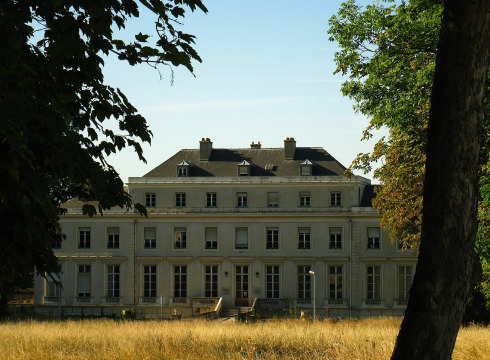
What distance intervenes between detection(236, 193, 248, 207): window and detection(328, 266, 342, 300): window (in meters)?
6.83

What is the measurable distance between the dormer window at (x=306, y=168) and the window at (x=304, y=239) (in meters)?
3.61

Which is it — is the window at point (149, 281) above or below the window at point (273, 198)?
below

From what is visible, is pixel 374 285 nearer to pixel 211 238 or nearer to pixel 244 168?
pixel 211 238

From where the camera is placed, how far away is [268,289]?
174ft

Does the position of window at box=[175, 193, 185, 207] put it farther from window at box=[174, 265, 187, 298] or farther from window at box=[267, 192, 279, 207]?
window at box=[267, 192, 279, 207]

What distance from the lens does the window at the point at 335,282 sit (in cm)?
5225

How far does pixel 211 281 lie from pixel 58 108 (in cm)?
4640

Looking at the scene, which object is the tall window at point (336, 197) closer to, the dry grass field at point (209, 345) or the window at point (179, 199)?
the window at point (179, 199)

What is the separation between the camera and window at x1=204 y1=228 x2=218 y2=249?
54031mm

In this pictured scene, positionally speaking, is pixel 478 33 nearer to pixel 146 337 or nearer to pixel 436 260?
pixel 436 260

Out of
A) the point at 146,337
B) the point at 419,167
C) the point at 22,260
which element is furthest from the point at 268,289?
the point at 22,260

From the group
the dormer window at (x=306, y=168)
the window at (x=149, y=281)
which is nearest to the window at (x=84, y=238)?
the window at (x=149, y=281)

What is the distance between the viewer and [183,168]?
55.3m

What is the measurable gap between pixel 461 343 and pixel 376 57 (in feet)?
→ 30.8
